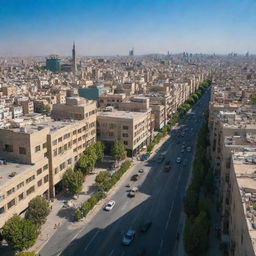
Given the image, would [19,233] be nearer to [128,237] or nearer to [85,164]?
[128,237]

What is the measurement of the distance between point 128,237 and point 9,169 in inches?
612

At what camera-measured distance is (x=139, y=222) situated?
36.2 meters

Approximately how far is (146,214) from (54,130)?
54.9 feet

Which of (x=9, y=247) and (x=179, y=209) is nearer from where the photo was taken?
(x=9, y=247)

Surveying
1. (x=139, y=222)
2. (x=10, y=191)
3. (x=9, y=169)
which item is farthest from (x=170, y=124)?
(x=10, y=191)

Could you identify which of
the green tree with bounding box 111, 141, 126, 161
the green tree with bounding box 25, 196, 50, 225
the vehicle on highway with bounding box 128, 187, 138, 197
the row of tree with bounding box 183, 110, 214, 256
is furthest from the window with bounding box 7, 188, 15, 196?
the green tree with bounding box 111, 141, 126, 161

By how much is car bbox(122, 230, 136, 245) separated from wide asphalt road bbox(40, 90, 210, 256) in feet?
1.29

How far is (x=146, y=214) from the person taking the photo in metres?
37.9

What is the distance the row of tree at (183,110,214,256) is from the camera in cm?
2791

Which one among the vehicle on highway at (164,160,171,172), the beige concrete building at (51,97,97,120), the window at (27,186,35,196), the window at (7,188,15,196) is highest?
the beige concrete building at (51,97,97,120)

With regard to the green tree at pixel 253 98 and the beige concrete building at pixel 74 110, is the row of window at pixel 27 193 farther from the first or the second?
the green tree at pixel 253 98

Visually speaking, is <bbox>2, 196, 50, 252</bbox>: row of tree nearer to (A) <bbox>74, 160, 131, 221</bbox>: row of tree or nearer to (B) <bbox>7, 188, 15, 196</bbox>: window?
(B) <bbox>7, 188, 15, 196</bbox>: window

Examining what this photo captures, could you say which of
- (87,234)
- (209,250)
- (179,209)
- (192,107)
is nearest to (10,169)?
(87,234)

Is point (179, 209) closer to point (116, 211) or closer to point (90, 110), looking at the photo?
point (116, 211)
